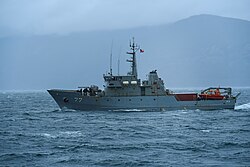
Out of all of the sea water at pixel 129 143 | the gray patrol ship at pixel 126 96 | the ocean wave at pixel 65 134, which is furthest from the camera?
the gray patrol ship at pixel 126 96

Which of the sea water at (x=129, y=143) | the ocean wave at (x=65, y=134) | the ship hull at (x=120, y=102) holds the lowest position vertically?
the sea water at (x=129, y=143)

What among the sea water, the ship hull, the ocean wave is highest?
the ship hull

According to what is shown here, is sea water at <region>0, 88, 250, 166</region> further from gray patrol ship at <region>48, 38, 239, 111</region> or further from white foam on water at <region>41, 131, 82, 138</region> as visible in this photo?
gray patrol ship at <region>48, 38, 239, 111</region>

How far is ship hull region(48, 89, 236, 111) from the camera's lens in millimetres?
52562

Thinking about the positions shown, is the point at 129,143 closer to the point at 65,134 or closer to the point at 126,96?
the point at 65,134

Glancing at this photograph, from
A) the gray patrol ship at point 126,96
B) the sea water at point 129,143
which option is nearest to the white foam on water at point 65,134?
the sea water at point 129,143

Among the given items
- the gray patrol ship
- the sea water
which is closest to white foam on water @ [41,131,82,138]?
the sea water

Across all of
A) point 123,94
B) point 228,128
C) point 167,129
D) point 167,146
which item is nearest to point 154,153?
point 167,146

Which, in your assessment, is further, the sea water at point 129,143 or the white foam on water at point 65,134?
the white foam on water at point 65,134

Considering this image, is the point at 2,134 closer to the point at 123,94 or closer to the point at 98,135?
the point at 98,135

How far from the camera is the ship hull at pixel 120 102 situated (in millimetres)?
52562

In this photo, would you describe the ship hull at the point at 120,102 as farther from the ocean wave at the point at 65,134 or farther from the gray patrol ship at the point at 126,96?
the ocean wave at the point at 65,134

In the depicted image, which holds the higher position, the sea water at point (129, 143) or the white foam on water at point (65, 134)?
the white foam on water at point (65, 134)

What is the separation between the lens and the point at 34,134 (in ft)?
105
